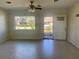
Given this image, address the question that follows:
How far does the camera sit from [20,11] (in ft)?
28.9

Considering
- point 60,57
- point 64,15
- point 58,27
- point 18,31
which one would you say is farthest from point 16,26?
point 60,57

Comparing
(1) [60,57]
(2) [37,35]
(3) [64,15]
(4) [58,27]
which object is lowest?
(1) [60,57]

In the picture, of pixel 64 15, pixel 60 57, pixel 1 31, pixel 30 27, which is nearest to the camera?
pixel 60 57

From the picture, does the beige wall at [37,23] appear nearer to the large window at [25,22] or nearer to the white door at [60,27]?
the large window at [25,22]

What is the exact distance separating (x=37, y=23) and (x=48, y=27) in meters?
1.04

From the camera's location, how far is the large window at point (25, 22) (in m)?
8.88

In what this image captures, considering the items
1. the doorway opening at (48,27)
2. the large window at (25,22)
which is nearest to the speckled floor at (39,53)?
the large window at (25,22)

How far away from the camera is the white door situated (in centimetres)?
847

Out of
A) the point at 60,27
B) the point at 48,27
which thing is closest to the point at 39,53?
the point at 60,27

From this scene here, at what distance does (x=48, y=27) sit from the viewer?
9.12 m

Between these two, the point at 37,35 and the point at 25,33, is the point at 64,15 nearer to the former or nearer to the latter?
the point at 37,35

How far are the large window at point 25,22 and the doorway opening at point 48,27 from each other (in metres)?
1.08

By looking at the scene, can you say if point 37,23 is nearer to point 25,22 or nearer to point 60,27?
point 25,22

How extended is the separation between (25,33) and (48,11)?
104 inches
